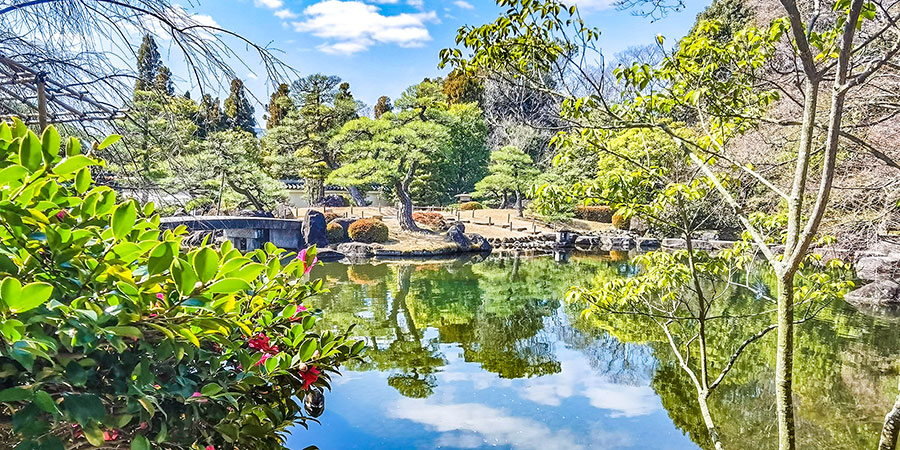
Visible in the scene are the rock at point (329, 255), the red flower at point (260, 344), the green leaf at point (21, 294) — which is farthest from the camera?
the rock at point (329, 255)

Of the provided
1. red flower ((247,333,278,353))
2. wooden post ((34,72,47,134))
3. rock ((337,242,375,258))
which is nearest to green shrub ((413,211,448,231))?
rock ((337,242,375,258))

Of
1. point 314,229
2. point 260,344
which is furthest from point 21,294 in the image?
point 314,229

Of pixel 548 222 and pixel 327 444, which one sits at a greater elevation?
pixel 548 222

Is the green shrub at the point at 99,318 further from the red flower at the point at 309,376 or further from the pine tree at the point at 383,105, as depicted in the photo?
the pine tree at the point at 383,105

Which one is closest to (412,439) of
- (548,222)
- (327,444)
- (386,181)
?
(327,444)

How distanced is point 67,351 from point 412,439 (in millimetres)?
3590

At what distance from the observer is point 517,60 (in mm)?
2631

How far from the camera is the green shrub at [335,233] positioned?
50.2ft

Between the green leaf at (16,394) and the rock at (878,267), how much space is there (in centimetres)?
1108

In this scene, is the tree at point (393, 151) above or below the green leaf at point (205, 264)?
above

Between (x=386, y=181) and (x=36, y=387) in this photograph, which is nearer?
(x=36, y=387)

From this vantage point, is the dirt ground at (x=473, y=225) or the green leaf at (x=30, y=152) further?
the dirt ground at (x=473, y=225)

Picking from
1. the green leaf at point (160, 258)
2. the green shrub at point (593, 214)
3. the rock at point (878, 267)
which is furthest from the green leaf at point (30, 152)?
the green shrub at point (593, 214)

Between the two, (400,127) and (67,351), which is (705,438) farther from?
(400,127)
